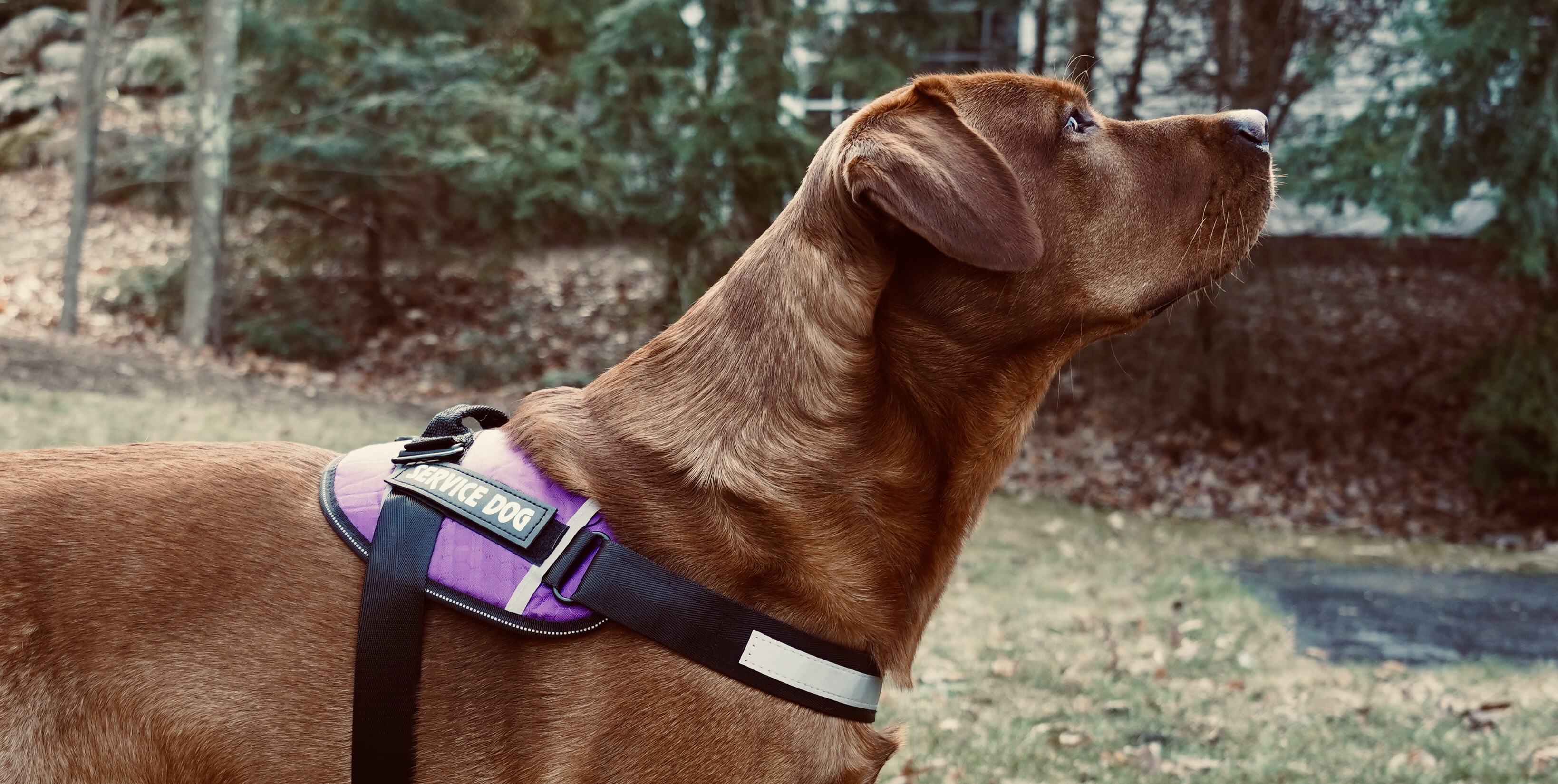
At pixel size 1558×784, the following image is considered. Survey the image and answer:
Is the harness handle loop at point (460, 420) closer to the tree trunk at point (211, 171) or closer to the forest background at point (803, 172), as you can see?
the forest background at point (803, 172)

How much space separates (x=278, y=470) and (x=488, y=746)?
66cm

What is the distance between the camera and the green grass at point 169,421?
781 centimetres

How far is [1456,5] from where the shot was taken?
32.2 ft

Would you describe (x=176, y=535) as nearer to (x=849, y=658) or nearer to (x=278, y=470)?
(x=278, y=470)

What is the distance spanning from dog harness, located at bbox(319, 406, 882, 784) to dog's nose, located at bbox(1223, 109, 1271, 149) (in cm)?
157

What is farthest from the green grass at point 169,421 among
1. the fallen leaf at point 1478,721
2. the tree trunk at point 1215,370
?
the tree trunk at point 1215,370

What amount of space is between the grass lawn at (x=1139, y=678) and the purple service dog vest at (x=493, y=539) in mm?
2544

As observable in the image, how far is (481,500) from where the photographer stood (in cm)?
214

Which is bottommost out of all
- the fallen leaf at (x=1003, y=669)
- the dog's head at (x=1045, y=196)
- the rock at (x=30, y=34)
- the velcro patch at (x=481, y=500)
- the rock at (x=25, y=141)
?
the rock at (x=25, y=141)

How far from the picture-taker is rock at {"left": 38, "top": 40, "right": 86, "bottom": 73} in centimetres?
2050

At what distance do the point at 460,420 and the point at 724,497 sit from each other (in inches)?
27.0

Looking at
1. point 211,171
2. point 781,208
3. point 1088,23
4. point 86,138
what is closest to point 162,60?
point 86,138

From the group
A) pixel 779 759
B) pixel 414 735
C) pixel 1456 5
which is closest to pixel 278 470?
pixel 414 735

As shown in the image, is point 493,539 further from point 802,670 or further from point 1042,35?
point 1042,35
